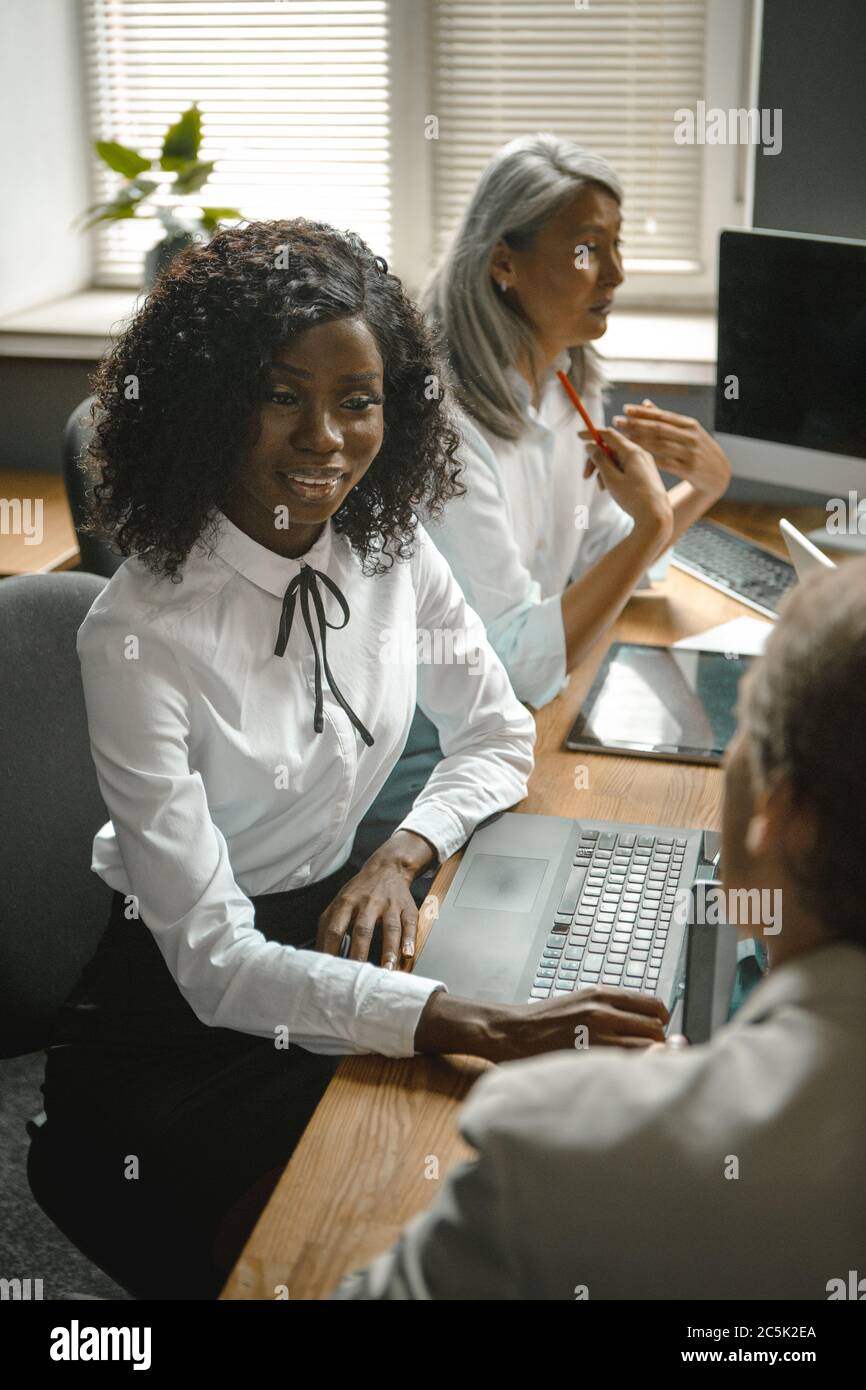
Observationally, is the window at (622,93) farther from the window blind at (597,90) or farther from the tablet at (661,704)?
the tablet at (661,704)

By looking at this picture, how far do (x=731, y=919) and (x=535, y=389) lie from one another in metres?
1.37

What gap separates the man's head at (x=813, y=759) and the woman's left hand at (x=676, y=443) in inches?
55.1

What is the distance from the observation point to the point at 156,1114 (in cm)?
113

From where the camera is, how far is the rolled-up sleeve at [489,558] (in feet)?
5.70

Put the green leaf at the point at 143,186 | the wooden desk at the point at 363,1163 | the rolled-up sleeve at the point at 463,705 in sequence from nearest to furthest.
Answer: the wooden desk at the point at 363,1163 < the rolled-up sleeve at the point at 463,705 < the green leaf at the point at 143,186

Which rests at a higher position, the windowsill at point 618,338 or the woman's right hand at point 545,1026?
the windowsill at point 618,338

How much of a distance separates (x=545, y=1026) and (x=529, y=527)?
107cm

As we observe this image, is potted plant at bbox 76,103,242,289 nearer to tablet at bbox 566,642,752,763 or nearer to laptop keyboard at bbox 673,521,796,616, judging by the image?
laptop keyboard at bbox 673,521,796,616

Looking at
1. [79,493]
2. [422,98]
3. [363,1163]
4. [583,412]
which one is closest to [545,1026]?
[363,1163]

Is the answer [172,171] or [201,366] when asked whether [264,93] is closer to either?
[172,171]

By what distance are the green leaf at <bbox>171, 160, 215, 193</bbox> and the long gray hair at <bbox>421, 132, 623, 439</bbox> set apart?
1.09 meters

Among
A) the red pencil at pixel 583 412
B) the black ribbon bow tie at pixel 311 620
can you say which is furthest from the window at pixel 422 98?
the black ribbon bow tie at pixel 311 620

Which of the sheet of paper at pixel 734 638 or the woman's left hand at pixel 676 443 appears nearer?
the sheet of paper at pixel 734 638

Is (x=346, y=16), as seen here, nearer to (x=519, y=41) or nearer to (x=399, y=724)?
(x=519, y=41)
